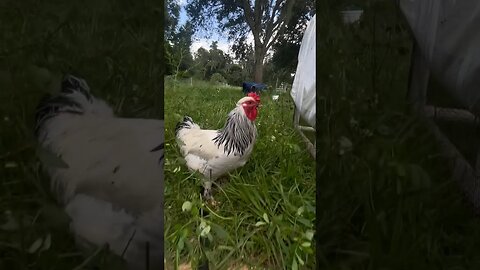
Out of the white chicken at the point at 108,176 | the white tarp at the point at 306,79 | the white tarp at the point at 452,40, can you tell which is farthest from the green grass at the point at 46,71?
the white tarp at the point at 452,40

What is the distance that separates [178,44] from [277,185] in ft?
1.08

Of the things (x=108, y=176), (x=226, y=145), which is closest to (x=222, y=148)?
(x=226, y=145)

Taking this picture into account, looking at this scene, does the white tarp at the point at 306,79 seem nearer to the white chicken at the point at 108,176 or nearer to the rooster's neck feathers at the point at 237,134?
the rooster's neck feathers at the point at 237,134

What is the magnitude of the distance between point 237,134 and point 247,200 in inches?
5.1

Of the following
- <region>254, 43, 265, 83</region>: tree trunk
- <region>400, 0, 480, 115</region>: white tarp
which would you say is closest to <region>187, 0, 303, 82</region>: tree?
<region>254, 43, 265, 83</region>: tree trunk

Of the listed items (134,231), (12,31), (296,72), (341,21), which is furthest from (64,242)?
(341,21)

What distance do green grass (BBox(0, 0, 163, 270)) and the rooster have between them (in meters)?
0.12

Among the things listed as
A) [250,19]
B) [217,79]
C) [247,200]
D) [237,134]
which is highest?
[250,19]

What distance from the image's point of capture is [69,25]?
761mm

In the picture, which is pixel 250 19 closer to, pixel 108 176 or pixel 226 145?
pixel 226 145

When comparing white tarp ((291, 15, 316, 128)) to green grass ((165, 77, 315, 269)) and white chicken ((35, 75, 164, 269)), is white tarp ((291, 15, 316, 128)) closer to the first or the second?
green grass ((165, 77, 315, 269))

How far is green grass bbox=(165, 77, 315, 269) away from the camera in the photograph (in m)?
0.78

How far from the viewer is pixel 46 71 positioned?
757 mm

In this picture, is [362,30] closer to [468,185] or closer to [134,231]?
[468,185]
